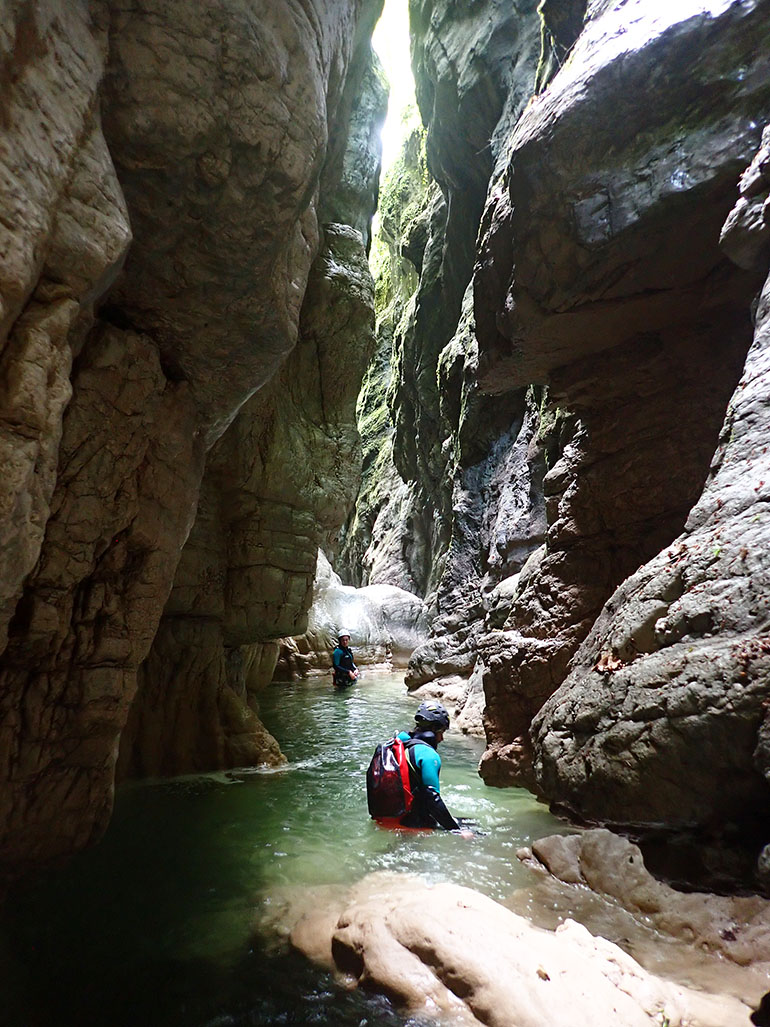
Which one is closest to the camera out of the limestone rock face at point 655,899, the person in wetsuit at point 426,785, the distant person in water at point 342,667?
the limestone rock face at point 655,899

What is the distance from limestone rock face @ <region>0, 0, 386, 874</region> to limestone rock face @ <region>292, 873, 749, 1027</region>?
2546 mm

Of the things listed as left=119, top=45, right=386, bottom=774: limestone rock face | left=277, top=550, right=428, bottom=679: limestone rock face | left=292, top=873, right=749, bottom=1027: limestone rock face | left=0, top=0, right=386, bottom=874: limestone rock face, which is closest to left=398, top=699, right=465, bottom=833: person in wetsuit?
left=292, top=873, right=749, bottom=1027: limestone rock face

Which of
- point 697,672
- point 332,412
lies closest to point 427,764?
point 697,672

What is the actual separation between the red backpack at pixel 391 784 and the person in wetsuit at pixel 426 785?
0.07 metres

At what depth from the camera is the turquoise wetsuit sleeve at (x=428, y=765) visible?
6.00 meters

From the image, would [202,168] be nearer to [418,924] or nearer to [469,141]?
[418,924]

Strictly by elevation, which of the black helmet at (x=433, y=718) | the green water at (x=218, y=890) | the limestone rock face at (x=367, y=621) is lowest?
the green water at (x=218, y=890)

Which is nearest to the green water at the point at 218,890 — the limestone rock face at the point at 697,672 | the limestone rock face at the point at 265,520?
the limestone rock face at the point at 265,520

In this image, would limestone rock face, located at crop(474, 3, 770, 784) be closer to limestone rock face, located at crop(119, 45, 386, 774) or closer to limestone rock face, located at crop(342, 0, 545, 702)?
limestone rock face, located at crop(119, 45, 386, 774)

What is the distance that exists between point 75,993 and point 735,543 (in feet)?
15.5

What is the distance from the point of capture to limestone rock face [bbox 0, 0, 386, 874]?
10.2 feet

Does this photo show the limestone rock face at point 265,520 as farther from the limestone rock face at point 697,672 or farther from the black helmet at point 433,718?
the limestone rock face at point 697,672

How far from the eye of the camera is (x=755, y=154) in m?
5.42

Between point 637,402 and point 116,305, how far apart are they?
5455 mm
